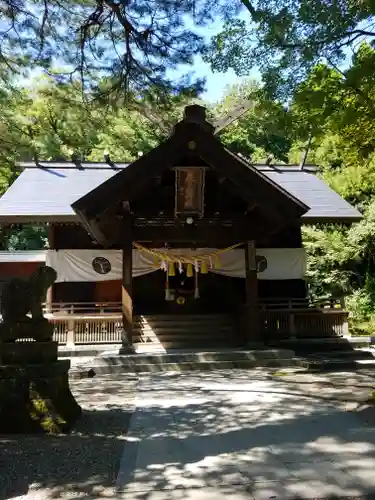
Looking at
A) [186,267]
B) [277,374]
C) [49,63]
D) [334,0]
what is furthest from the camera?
[186,267]

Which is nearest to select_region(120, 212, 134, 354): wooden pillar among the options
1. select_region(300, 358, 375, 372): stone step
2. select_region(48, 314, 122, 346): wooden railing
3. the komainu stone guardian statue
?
select_region(48, 314, 122, 346): wooden railing

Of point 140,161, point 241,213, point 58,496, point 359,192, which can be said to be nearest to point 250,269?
point 241,213

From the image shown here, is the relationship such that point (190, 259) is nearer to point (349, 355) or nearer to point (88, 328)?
point (88, 328)

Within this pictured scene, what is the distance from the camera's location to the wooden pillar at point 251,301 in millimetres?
11453

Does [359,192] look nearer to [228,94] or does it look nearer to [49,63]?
[49,63]

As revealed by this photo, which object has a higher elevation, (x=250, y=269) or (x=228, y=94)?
(x=228, y=94)

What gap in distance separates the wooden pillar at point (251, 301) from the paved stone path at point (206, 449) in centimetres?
366

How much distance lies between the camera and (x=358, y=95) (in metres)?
5.97

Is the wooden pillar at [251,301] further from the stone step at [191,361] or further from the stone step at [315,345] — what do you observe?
the stone step at [315,345]

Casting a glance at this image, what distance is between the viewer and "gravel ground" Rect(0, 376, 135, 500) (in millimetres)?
3723

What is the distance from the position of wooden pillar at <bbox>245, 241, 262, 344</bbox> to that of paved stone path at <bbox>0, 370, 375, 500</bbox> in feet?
12.0

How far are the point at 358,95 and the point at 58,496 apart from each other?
18.3 feet

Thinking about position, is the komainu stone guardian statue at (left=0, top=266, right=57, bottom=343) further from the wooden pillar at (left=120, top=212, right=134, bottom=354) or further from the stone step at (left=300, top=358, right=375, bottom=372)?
the stone step at (left=300, top=358, right=375, bottom=372)

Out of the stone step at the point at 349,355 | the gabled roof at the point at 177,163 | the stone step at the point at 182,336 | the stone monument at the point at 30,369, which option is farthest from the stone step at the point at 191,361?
the stone monument at the point at 30,369
